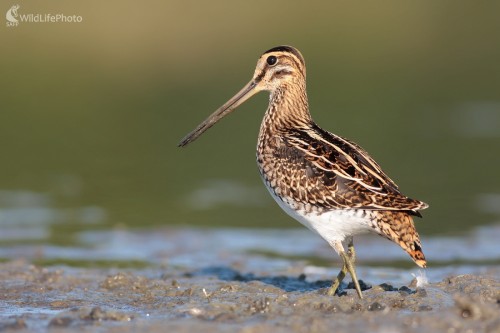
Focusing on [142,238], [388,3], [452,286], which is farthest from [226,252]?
[388,3]

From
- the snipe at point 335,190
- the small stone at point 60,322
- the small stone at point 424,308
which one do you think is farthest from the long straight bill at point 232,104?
the small stone at point 424,308

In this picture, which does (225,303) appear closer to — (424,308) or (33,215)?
(424,308)

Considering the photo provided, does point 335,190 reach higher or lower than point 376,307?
higher

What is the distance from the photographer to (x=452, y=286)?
8.47 m

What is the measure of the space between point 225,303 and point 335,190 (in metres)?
1.11

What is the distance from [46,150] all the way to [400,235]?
960 centimetres

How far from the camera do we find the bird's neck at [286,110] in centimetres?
881

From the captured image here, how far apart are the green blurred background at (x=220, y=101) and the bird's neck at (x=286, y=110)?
318cm

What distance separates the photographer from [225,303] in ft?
25.0

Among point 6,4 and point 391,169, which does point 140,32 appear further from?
point 391,169

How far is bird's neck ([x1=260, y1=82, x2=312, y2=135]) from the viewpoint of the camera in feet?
28.9

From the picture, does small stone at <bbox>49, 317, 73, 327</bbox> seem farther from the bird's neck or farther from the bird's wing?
the bird's neck

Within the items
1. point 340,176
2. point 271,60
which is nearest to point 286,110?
point 271,60

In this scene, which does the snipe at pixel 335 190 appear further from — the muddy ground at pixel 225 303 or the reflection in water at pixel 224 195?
the reflection in water at pixel 224 195
